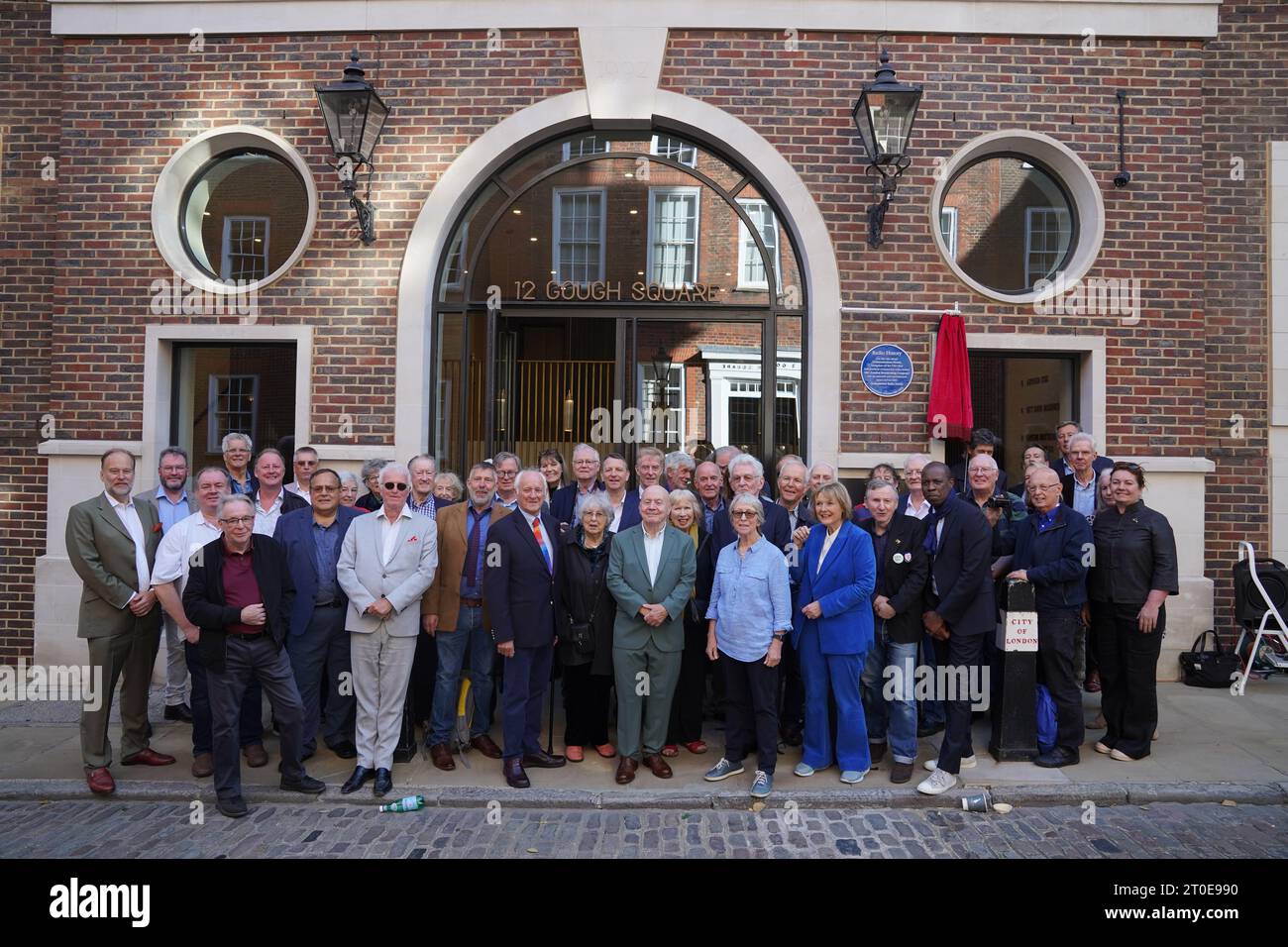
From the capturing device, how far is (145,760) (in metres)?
5.62

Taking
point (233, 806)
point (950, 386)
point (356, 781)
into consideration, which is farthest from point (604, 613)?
point (950, 386)

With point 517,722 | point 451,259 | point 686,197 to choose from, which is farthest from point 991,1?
point 517,722

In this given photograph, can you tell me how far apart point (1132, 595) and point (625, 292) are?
5244mm

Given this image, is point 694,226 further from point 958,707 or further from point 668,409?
point 958,707

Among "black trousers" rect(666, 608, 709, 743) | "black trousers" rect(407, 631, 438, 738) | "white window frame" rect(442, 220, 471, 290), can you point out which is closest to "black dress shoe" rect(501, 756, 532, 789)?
"black trousers" rect(407, 631, 438, 738)

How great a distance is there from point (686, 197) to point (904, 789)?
5.96m

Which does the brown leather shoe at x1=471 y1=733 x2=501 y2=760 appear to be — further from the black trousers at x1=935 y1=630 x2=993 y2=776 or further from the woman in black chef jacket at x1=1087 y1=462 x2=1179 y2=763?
the woman in black chef jacket at x1=1087 y1=462 x2=1179 y2=763

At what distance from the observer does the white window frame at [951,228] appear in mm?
8023

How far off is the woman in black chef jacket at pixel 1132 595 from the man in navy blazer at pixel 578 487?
3778 mm

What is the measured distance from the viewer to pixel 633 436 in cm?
816

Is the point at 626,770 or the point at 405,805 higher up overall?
the point at 626,770

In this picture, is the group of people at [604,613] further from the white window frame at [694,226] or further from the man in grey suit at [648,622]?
the white window frame at [694,226]

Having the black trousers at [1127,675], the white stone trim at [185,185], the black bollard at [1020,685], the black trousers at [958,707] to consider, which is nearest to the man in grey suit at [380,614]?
the black trousers at [958,707]

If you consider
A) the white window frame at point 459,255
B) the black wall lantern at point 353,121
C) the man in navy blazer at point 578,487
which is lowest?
the man in navy blazer at point 578,487
